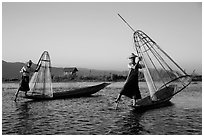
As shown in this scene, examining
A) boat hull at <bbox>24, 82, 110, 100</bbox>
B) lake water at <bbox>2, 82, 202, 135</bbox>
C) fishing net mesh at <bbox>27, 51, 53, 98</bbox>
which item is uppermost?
fishing net mesh at <bbox>27, 51, 53, 98</bbox>

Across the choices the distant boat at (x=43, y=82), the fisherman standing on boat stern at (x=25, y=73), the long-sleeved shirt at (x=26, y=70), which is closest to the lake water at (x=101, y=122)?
the fisherman standing on boat stern at (x=25, y=73)

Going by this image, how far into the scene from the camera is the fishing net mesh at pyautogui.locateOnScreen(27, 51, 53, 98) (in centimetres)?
865

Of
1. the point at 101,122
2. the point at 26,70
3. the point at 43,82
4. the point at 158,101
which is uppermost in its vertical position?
the point at 26,70

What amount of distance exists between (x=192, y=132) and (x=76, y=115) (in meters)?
2.76

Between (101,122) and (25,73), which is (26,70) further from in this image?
(101,122)

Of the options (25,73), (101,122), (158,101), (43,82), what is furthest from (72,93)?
(101,122)

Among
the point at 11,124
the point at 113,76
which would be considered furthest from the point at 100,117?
the point at 113,76

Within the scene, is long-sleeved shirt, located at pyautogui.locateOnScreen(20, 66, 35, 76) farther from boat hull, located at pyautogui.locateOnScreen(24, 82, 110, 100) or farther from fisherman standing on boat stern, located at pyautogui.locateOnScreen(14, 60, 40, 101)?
boat hull, located at pyautogui.locateOnScreen(24, 82, 110, 100)

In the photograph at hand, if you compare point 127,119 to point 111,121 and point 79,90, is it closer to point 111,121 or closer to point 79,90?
point 111,121

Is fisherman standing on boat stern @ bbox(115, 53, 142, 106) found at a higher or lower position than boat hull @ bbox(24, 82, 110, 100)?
higher

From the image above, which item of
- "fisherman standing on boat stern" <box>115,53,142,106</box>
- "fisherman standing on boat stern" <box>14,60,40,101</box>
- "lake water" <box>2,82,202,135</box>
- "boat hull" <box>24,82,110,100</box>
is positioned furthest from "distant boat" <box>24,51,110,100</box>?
"fisherman standing on boat stern" <box>115,53,142,106</box>

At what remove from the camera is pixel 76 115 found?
6.00 meters

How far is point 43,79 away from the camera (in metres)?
8.76

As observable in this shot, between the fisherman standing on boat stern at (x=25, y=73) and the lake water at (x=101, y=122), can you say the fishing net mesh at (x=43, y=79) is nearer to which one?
the fisherman standing on boat stern at (x=25, y=73)
